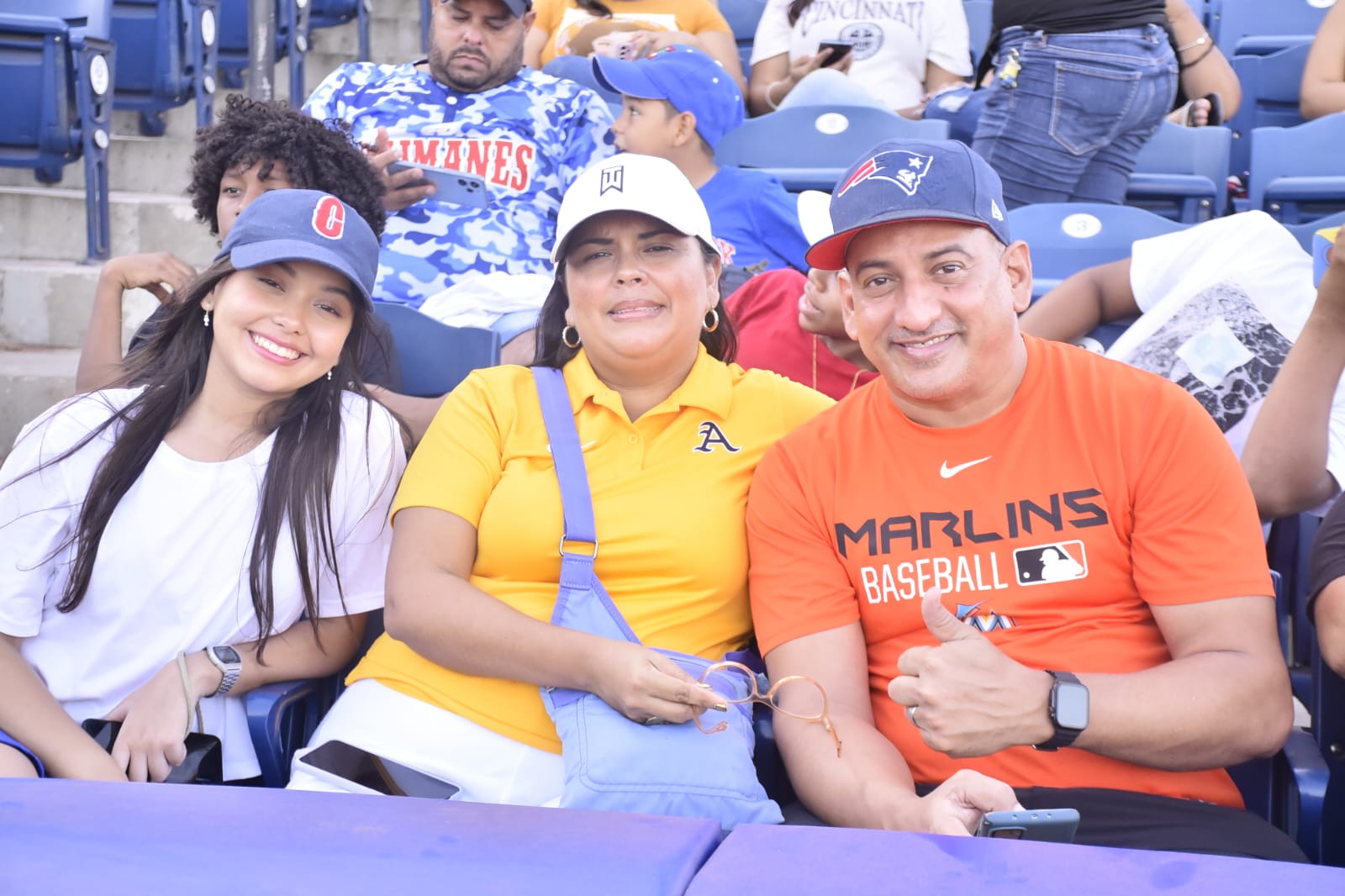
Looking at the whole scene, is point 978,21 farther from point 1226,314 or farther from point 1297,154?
point 1226,314

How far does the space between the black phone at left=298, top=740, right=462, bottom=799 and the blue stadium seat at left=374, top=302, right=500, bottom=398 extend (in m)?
1.13

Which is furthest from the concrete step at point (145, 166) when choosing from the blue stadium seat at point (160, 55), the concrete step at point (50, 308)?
the concrete step at point (50, 308)

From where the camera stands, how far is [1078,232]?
346 cm

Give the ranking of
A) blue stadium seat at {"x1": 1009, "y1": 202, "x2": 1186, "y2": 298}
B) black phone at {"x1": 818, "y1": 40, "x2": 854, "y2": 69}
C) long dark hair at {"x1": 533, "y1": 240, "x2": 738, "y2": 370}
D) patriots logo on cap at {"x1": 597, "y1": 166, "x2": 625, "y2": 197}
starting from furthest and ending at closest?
black phone at {"x1": 818, "y1": 40, "x2": 854, "y2": 69} < blue stadium seat at {"x1": 1009, "y1": 202, "x2": 1186, "y2": 298} < long dark hair at {"x1": 533, "y1": 240, "x2": 738, "y2": 370} < patriots logo on cap at {"x1": 597, "y1": 166, "x2": 625, "y2": 197}

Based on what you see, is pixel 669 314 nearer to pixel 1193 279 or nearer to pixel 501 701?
pixel 501 701

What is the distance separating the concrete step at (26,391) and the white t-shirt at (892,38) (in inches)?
121

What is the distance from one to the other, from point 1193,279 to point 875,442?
1.17 m

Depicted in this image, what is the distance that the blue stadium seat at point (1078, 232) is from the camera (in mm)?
3441

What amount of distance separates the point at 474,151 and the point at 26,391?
5.06ft

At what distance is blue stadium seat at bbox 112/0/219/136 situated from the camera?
534 centimetres

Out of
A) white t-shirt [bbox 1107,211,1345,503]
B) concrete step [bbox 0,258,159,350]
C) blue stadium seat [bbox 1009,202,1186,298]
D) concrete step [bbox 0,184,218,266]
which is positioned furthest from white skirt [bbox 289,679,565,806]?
concrete step [bbox 0,184,218,266]

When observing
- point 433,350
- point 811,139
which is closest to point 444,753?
point 433,350

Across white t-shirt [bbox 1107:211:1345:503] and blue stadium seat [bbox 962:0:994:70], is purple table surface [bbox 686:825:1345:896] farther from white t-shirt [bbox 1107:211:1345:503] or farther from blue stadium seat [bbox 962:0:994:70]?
blue stadium seat [bbox 962:0:994:70]

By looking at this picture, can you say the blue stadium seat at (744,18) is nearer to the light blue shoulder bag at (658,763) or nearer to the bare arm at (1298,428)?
the bare arm at (1298,428)
